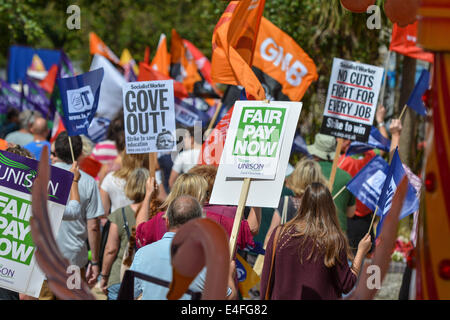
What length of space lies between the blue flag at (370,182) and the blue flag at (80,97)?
2404mm

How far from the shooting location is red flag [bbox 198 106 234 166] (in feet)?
19.5

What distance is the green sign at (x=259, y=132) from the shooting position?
13.6 feet

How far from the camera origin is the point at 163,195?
7.23 metres

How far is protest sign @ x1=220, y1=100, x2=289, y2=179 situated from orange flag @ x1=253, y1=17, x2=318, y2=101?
4.21m

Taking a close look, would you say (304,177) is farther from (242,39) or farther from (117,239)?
(117,239)

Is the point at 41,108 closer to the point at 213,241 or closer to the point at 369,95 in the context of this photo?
the point at 369,95

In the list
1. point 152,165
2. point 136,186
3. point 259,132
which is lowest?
point 136,186

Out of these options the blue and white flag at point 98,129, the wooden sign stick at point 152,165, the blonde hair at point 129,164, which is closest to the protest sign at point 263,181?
the wooden sign stick at point 152,165

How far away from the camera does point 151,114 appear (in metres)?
6.23

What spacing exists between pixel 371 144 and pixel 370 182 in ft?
5.36

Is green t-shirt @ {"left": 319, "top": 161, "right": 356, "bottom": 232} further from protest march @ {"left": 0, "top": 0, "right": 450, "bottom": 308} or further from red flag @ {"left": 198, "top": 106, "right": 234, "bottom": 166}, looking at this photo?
red flag @ {"left": 198, "top": 106, "right": 234, "bottom": 166}

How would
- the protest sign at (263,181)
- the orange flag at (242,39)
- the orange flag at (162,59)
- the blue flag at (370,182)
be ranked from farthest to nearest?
the orange flag at (162,59)
the blue flag at (370,182)
the orange flag at (242,39)
the protest sign at (263,181)

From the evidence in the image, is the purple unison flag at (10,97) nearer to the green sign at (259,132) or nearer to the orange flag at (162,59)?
the orange flag at (162,59)

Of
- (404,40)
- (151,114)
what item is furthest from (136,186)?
(404,40)
